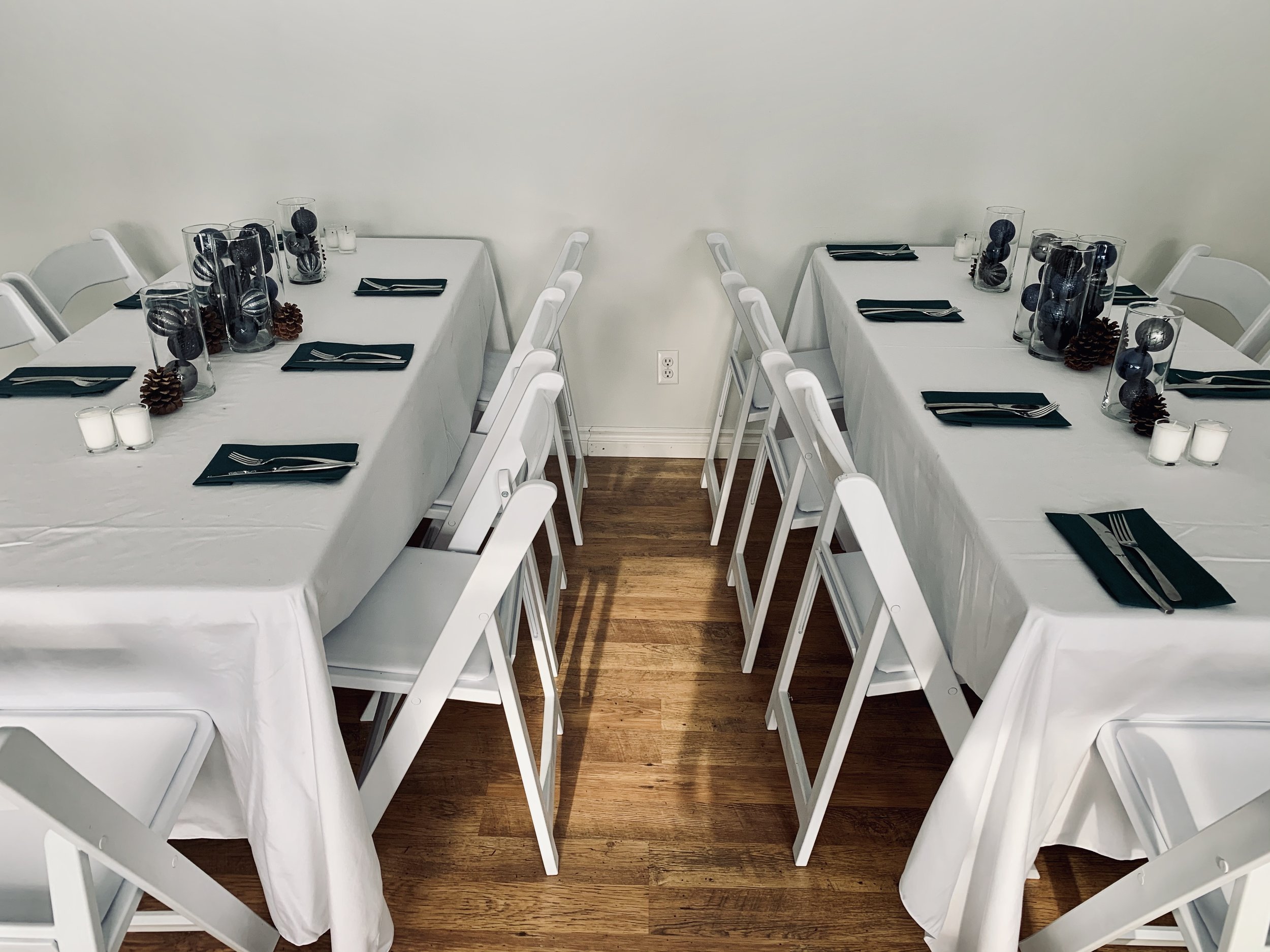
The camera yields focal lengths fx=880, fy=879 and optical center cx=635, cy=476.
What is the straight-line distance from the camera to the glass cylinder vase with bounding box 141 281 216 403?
1.60 m

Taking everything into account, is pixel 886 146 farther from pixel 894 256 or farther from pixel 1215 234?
pixel 1215 234

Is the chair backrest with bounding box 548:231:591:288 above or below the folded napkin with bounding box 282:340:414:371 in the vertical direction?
above

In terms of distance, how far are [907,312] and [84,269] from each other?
220cm

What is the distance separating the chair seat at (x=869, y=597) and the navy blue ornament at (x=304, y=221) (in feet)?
5.16

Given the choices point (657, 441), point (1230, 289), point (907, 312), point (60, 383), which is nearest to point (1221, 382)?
point (907, 312)

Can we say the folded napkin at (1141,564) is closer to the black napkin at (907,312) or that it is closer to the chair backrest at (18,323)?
the black napkin at (907,312)

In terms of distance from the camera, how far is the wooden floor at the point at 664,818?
4.99ft

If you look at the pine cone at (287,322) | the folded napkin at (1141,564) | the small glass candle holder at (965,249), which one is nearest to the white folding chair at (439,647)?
the pine cone at (287,322)

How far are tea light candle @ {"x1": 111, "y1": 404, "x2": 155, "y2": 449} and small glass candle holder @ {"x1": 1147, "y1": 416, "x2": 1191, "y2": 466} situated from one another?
66.4 inches

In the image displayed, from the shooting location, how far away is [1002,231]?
2.24 m

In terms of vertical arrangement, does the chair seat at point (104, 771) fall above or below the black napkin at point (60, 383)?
below

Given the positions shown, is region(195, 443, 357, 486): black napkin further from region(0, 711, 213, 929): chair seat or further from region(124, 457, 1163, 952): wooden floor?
region(124, 457, 1163, 952): wooden floor

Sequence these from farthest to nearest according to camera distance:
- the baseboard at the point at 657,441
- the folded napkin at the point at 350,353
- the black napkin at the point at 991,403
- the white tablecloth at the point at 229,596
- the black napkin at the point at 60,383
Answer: the baseboard at the point at 657,441
the folded napkin at the point at 350,353
the black napkin at the point at 60,383
the black napkin at the point at 991,403
the white tablecloth at the point at 229,596

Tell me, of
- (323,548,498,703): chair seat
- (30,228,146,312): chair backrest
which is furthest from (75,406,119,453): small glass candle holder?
(30,228,146,312): chair backrest
